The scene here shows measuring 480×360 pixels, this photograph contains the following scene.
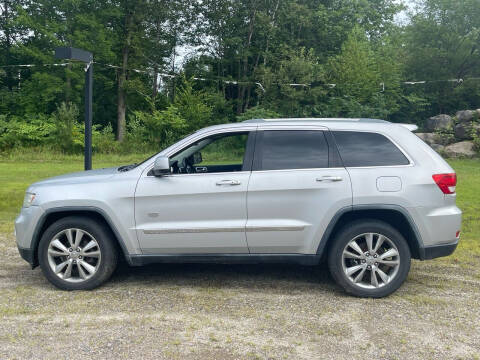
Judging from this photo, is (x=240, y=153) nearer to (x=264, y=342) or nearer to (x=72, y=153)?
(x=264, y=342)

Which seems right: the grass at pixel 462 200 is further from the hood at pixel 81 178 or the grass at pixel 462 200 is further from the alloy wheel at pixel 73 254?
the alloy wheel at pixel 73 254

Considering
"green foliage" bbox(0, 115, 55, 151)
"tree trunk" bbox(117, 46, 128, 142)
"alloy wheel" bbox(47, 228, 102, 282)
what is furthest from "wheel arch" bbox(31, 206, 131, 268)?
"tree trunk" bbox(117, 46, 128, 142)

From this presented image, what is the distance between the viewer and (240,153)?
18.3 ft

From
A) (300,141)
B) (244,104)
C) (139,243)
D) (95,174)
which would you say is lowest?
(139,243)

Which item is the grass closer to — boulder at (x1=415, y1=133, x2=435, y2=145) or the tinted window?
the tinted window

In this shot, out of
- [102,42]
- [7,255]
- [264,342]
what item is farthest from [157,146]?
[264,342]

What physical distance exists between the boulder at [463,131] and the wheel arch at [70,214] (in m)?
30.0

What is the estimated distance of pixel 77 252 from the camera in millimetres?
5457

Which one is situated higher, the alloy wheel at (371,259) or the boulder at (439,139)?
the boulder at (439,139)

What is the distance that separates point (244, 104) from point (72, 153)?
15866mm

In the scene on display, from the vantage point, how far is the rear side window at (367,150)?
5.32 m

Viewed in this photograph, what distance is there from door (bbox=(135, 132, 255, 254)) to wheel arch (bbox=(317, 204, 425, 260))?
865 millimetres

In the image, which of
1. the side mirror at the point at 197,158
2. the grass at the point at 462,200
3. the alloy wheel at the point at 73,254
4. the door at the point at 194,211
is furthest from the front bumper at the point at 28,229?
the grass at the point at 462,200

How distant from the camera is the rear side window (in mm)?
5324
